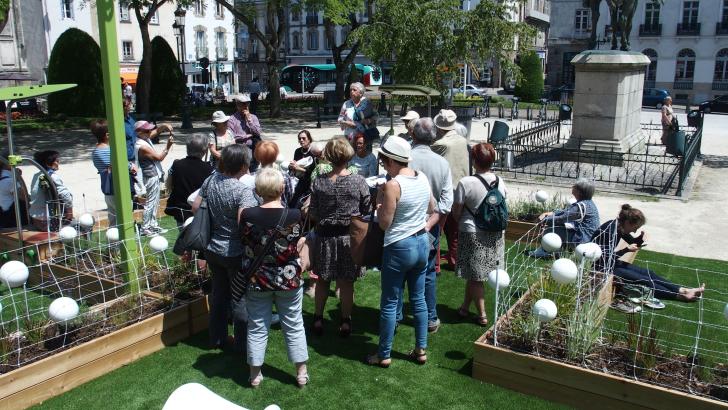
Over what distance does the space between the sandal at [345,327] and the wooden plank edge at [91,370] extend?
4.53 ft

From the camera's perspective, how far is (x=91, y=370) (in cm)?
494

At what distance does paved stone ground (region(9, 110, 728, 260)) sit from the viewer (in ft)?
29.8

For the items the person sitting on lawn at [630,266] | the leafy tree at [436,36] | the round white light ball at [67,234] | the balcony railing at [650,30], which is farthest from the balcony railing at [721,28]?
the round white light ball at [67,234]

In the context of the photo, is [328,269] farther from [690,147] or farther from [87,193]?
[690,147]

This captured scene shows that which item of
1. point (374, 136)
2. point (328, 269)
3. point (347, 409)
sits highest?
point (374, 136)

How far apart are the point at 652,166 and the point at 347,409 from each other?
39.7ft

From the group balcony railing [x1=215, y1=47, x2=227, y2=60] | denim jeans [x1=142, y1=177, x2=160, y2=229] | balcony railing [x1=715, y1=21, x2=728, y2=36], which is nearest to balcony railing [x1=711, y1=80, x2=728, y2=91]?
balcony railing [x1=715, y1=21, x2=728, y2=36]

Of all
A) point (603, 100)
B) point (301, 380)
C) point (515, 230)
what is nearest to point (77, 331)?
point (301, 380)

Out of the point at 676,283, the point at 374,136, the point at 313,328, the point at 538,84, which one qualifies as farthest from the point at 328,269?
the point at 538,84

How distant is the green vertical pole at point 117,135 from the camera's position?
211 inches

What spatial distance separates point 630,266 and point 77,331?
17.5 feet

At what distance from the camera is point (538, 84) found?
1569 inches

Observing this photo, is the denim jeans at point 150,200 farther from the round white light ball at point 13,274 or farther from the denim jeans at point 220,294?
the denim jeans at point 220,294

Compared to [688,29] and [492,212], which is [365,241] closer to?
[492,212]
